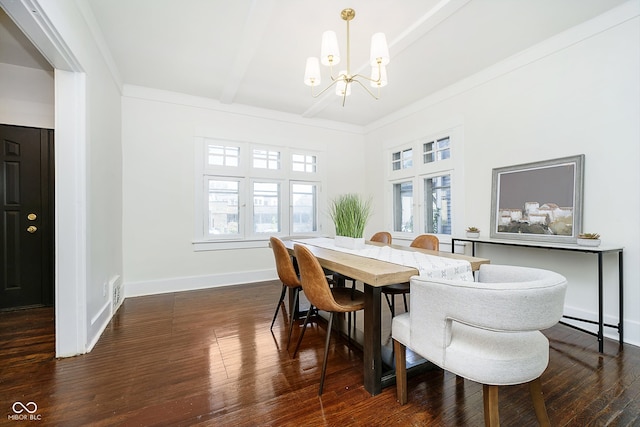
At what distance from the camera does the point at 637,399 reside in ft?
5.01

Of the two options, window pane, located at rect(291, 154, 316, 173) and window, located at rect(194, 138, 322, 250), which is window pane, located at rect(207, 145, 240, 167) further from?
window pane, located at rect(291, 154, 316, 173)

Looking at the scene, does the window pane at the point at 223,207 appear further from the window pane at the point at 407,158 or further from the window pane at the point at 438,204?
the window pane at the point at 438,204

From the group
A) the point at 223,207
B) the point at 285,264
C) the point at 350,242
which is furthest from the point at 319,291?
the point at 223,207

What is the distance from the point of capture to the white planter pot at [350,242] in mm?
2246

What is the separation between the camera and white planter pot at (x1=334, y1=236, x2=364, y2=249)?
225 centimetres

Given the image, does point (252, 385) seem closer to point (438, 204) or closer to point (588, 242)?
point (588, 242)

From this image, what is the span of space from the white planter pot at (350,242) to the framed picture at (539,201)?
6.13 ft

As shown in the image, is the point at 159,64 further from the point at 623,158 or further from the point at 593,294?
the point at 593,294

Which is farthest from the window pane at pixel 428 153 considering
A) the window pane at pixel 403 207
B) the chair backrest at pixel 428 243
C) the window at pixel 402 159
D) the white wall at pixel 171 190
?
the white wall at pixel 171 190

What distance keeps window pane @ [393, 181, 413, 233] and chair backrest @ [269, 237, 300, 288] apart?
277 centimetres

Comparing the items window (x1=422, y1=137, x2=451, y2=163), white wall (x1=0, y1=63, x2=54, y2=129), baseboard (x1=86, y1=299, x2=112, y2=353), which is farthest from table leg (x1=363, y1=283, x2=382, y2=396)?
white wall (x1=0, y1=63, x2=54, y2=129)

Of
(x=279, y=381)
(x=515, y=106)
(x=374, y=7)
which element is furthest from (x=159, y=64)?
(x=515, y=106)

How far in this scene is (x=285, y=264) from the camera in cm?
220

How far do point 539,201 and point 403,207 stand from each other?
80.1 inches
